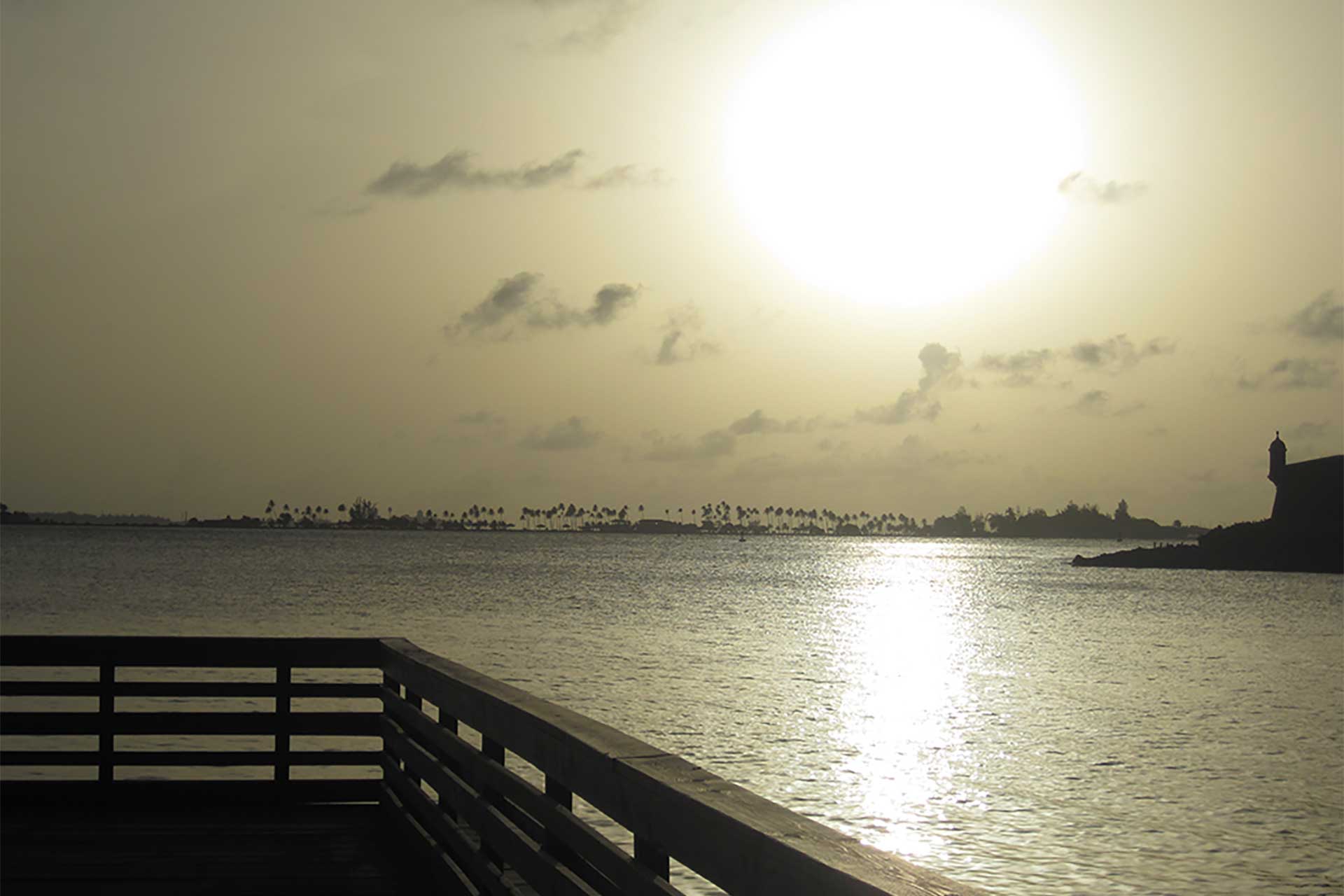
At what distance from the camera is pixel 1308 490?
11212 centimetres

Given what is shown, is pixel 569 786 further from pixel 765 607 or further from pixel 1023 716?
pixel 765 607

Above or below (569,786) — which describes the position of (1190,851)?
below

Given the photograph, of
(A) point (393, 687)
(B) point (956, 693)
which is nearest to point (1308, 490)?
(B) point (956, 693)

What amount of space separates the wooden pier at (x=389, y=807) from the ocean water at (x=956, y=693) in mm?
8672

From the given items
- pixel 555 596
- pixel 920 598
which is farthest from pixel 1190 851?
pixel 920 598

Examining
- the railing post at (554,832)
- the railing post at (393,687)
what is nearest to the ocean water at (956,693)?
the railing post at (393,687)

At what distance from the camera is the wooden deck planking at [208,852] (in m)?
6.14

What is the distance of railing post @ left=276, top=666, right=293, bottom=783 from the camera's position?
7656mm

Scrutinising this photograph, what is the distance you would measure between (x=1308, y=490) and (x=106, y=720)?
119025mm

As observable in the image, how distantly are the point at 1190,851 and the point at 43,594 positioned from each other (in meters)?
69.7

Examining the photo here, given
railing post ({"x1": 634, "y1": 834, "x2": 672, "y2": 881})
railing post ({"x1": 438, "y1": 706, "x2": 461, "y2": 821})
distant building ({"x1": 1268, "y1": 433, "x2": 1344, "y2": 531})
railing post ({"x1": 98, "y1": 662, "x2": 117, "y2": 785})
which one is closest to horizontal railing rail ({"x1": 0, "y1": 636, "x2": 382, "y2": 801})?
railing post ({"x1": 98, "y1": 662, "x2": 117, "y2": 785})

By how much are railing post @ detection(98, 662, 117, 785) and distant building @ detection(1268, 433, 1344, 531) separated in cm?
11312

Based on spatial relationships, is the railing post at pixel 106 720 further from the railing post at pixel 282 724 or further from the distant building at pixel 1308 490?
the distant building at pixel 1308 490

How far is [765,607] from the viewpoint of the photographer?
76250 mm
